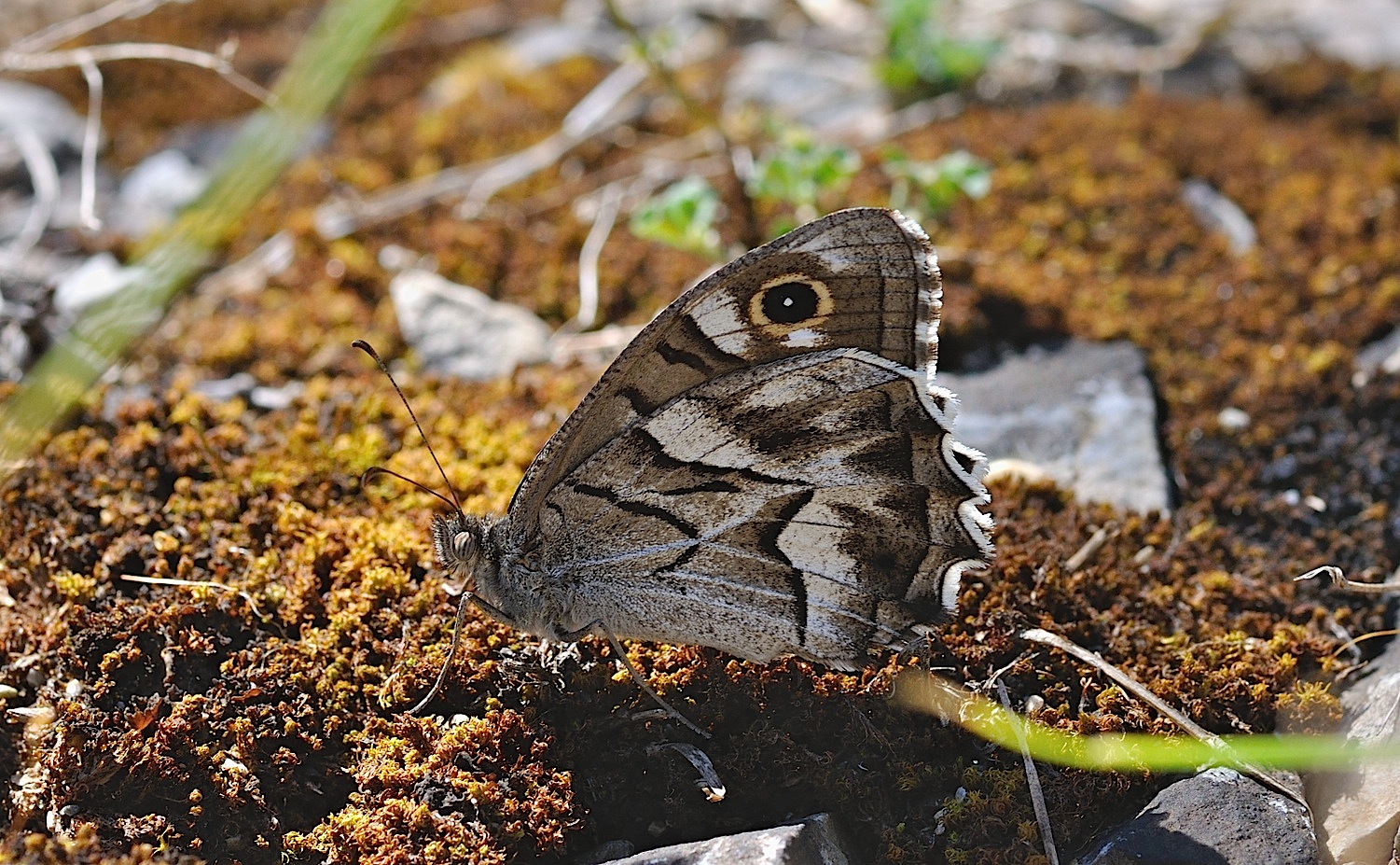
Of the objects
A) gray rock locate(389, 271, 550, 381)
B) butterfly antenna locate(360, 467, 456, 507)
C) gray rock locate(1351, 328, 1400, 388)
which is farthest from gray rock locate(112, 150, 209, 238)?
gray rock locate(1351, 328, 1400, 388)

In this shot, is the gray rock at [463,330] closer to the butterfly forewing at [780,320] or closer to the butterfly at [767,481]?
the butterfly at [767,481]

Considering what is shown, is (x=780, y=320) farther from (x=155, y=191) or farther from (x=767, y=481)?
(x=155, y=191)

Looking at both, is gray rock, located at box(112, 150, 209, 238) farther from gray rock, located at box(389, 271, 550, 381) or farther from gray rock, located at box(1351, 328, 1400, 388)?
gray rock, located at box(1351, 328, 1400, 388)

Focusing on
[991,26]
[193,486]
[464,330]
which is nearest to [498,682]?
[193,486]

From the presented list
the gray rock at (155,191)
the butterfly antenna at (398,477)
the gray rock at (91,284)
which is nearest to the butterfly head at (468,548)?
the butterfly antenna at (398,477)

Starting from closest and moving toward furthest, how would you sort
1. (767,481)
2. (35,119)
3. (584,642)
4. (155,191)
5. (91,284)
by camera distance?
(767,481), (584,642), (91,284), (155,191), (35,119)

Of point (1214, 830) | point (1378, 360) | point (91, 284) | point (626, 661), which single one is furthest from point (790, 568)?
point (91, 284)

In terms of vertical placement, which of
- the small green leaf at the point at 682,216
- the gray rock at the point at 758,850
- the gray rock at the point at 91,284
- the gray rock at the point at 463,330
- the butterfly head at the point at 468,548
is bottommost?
the gray rock at the point at 758,850

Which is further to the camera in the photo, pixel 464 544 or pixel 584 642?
pixel 584 642
